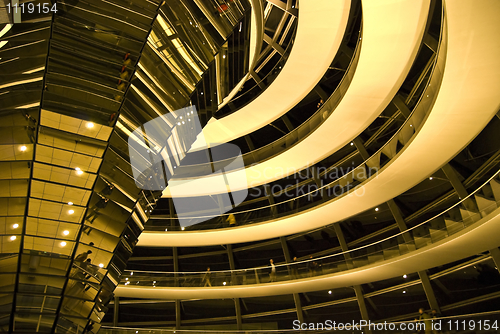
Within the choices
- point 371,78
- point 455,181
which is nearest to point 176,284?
point 371,78

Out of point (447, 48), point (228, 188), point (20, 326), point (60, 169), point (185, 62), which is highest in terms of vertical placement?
point (228, 188)

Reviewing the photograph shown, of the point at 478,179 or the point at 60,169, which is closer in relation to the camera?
the point at 60,169

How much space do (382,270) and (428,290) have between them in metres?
2.15

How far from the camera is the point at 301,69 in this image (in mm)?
13398

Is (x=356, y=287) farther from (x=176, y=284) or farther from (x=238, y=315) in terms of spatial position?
(x=176, y=284)

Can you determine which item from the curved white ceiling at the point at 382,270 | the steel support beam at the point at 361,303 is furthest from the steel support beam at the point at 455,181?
the steel support beam at the point at 361,303

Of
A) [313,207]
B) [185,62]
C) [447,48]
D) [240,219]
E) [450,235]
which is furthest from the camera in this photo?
[240,219]

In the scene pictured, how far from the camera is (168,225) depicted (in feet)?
62.4

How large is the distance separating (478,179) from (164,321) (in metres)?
17.5

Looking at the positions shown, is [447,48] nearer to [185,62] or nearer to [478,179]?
[185,62]

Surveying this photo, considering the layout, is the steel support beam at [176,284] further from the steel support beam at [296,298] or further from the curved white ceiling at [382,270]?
the steel support beam at [296,298]

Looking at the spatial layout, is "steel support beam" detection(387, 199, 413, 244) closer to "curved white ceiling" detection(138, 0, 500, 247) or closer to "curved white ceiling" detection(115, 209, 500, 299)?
"curved white ceiling" detection(138, 0, 500, 247)

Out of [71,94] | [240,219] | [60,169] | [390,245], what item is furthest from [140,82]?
[240,219]

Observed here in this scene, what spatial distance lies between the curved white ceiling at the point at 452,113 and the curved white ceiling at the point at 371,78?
214cm
